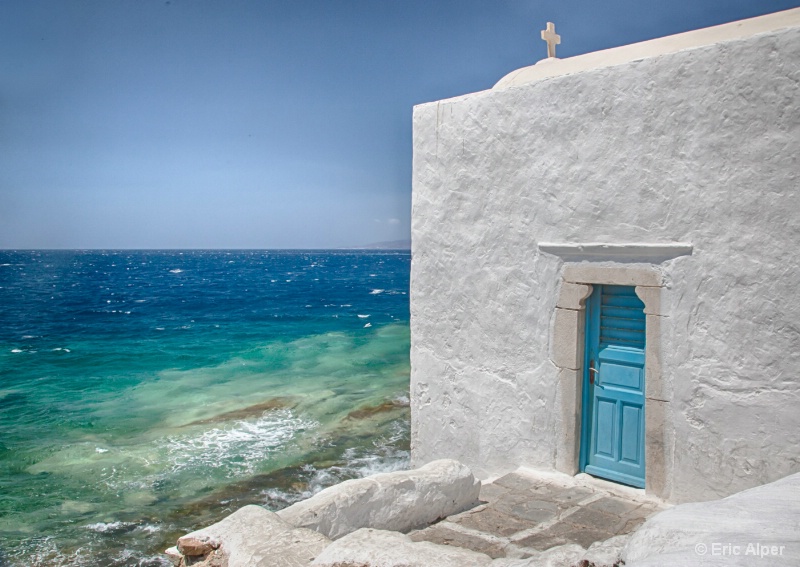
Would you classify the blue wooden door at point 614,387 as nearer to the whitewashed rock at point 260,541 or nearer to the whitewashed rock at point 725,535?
the whitewashed rock at point 725,535

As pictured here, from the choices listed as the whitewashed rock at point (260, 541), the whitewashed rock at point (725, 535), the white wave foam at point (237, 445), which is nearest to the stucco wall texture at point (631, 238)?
the whitewashed rock at point (725, 535)

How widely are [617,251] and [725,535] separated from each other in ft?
9.98

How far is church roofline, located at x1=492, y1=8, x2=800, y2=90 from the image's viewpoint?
453 centimetres

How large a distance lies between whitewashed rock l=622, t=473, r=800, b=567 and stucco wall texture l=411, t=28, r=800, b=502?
1934 millimetres

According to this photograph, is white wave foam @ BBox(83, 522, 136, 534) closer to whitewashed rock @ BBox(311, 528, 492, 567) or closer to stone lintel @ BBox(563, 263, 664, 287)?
whitewashed rock @ BBox(311, 528, 492, 567)

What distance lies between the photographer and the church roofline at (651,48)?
453 cm

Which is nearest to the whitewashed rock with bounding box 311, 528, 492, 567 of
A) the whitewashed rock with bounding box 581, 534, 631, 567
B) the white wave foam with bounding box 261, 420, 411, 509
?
the whitewashed rock with bounding box 581, 534, 631, 567

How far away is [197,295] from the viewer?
45.1m

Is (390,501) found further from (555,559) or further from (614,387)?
(614,387)

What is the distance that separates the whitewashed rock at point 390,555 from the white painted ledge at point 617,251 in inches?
108

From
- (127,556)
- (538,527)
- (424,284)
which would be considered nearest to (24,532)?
(127,556)

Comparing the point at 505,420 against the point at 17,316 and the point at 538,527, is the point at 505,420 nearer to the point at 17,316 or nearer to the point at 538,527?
the point at 538,527

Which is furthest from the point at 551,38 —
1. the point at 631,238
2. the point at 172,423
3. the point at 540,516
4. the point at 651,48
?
the point at 172,423

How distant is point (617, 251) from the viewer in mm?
4941
